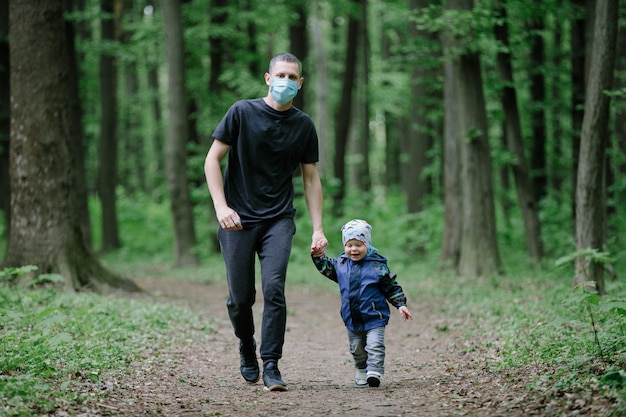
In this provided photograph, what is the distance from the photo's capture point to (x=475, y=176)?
45.0 feet

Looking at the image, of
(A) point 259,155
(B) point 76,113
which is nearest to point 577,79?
(B) point 76,113

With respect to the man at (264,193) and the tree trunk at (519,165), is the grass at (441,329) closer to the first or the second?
the tree trunk at (519,165)

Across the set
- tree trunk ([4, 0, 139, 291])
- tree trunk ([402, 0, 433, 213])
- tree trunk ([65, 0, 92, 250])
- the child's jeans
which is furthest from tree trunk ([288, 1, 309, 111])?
the child's jeans

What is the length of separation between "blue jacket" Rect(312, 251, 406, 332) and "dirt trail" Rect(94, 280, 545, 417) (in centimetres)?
55

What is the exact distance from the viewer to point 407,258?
19.2 metres

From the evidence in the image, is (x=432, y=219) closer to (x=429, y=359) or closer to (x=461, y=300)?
(x=461, y=300)

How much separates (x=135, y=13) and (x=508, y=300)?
19.8 m

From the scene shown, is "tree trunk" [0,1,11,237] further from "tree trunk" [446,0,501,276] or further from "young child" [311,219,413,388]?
"young child" [311,219,413,388]

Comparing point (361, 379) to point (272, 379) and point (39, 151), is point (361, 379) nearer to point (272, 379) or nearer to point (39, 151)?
point (272, 379)

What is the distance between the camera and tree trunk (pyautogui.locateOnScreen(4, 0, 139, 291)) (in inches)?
405

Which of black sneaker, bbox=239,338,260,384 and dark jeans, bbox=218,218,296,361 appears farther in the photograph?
black sneaker, bbox=239,338,260,384

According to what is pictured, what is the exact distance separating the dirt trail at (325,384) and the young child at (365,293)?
32cm

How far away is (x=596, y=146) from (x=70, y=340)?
22.5 feet

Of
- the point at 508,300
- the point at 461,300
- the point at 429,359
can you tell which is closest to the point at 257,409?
the point at 429,359
